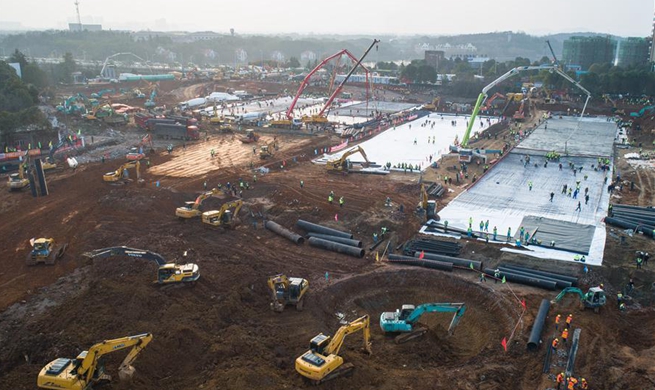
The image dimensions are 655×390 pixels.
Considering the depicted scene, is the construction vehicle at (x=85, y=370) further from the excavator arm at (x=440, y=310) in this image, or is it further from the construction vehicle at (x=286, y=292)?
the excavator arm at (x=440, y=310)

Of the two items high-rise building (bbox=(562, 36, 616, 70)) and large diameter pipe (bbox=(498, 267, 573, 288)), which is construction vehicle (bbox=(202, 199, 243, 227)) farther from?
high-rise building (bbox=(562, 36, 616, 70))

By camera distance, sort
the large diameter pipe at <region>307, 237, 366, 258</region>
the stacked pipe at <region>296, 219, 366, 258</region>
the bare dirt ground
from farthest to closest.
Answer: the stacked pipe at <region>296, 219, 366, 258</region>, the large diameter pipe at <region>307, 237, 366, 258</region>, the bare dirt ground

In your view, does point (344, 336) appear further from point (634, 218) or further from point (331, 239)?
point (634, 218)

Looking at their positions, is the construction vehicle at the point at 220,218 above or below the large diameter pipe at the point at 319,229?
above

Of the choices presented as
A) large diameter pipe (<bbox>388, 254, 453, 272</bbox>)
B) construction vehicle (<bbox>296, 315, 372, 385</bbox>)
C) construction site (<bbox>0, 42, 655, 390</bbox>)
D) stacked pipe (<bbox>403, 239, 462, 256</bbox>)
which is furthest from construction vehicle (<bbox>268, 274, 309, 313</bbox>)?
stacked pipe (<bbox>403, 239, 462, 256</bbox>)

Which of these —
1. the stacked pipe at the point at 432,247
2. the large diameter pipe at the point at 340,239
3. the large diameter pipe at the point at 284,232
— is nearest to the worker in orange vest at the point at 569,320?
the stacked pipe at the point at 432,247
